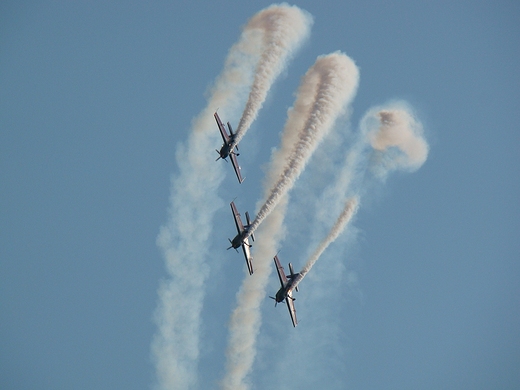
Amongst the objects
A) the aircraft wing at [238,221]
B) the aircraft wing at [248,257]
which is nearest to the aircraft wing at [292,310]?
the aircraft wing at [248,257]

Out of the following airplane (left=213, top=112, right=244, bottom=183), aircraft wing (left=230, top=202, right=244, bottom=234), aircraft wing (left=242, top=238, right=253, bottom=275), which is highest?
airplane (left=213, top=112, right=244, bottom=183)

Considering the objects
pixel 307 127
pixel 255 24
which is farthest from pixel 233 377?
pixel 255 24

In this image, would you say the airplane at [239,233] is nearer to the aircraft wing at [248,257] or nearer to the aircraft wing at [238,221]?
the aircraft wing at [238,221]

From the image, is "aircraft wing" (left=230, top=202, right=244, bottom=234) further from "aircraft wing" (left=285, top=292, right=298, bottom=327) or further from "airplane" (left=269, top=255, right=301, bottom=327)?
"aircraft wing" (left=285, top=292, right=298, bottom=327)

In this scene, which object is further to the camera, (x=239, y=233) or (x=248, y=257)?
(x=248, y=257)

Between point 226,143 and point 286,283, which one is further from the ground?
point 226,143

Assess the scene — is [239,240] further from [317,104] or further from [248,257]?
[317,104]

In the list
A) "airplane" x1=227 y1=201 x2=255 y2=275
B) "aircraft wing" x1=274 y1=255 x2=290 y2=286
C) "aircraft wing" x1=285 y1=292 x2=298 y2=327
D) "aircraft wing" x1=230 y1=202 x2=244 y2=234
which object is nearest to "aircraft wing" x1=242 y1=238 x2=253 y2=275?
"airplane" x1=227 y1=201 x2=255 y2=275

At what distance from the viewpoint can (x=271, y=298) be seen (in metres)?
67.4

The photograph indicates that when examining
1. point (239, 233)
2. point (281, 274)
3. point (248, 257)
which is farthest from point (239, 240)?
point (281, 274)

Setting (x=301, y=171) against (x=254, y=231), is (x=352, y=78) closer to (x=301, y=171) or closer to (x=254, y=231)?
(x=301, y=171)

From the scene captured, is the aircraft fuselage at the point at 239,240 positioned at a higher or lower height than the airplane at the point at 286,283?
higher

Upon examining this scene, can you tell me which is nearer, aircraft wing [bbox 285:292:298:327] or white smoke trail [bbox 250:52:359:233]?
white smoke trail [bbox 250:52:359:233]

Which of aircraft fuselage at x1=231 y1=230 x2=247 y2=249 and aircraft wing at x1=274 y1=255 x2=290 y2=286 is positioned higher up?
aircraft fuselage at x1=231 y1=230 x2=247 y2=249
